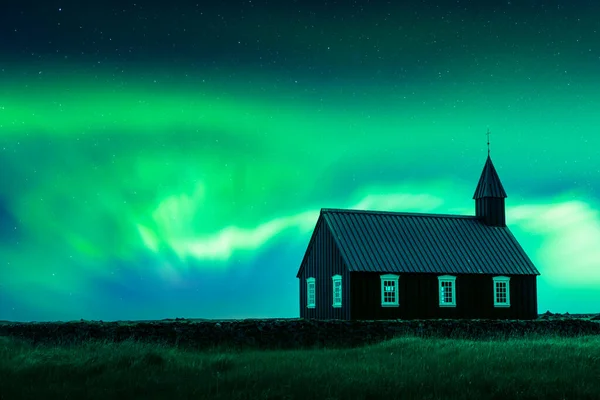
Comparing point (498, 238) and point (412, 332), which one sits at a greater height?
point (498, 238)

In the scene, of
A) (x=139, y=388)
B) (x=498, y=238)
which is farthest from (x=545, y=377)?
(x=498, y=238)

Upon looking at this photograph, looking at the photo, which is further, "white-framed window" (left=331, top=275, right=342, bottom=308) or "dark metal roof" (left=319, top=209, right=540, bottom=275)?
"dark metal roof" (left=319, top=209, right=540, bottom=275)

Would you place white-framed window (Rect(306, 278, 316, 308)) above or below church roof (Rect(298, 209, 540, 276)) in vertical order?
below

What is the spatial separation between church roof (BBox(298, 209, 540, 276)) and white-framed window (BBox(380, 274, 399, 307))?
447mm

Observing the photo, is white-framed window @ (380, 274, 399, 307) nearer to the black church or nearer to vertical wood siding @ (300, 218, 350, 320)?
the black church

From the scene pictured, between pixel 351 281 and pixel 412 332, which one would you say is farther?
pixel 351 281

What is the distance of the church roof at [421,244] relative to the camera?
42438mm

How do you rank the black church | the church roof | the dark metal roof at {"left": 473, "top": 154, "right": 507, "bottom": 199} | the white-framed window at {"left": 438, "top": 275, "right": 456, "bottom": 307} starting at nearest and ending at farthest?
1. the black church
2. the church roof
3. the white-framed window at {"left": 438, "top": 275, "right": 456, "bottom": 307}
4. the dark metal roof at {"left": 473, "top": 154, "right": 507, "bottom": 199}

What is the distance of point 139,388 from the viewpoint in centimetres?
1691

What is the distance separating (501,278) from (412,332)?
13423 mm

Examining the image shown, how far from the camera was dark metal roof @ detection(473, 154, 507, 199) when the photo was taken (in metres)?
50.9

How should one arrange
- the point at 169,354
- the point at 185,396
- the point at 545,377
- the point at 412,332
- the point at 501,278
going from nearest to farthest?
the point at 185,396 < the point at 545,377 < the point at 169,354 < the point at 412,332 < the point at 501,278

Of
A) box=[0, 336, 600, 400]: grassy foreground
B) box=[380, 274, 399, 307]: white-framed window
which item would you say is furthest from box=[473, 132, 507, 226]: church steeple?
box=[0, 336, 600, 400]: grassy foreground

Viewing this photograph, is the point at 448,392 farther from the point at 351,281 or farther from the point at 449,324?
the point at 351,281
